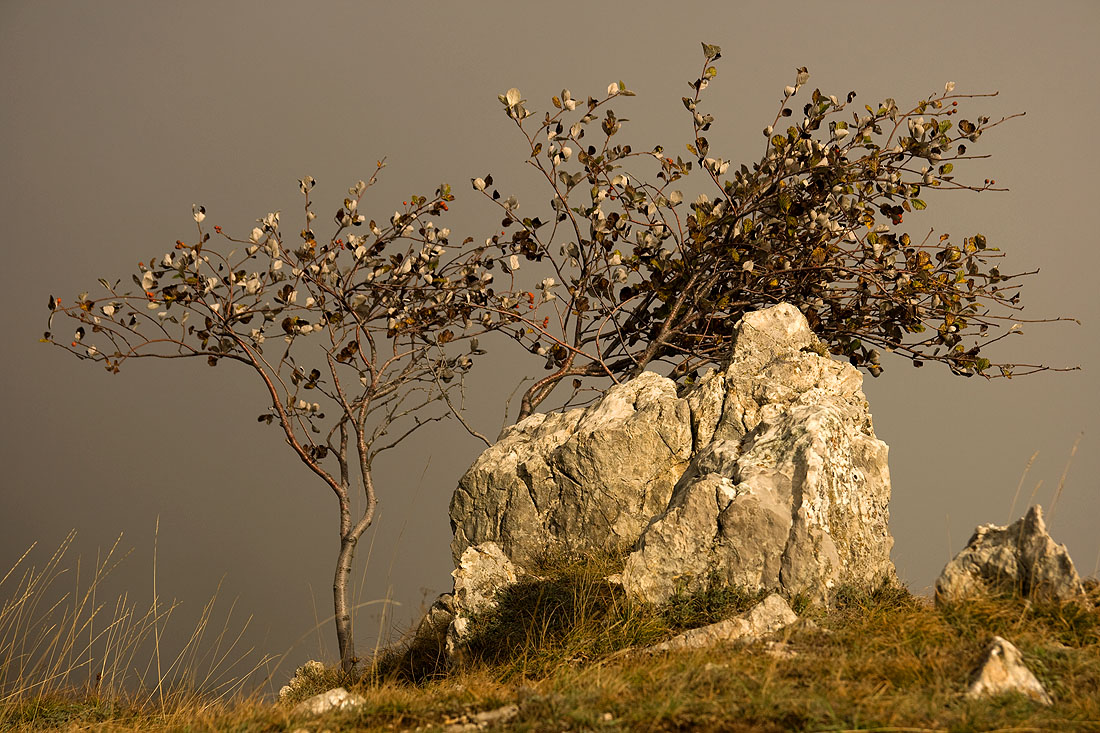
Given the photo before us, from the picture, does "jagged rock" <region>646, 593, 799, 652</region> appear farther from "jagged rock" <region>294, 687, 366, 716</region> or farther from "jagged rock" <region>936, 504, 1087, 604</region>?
"jagged rock" <region>294, 687, 366, 716</region>

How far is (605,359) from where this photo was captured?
29.1ft

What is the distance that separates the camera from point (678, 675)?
15.3ft

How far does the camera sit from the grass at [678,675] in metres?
4.07

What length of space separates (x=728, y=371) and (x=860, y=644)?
2.66 m

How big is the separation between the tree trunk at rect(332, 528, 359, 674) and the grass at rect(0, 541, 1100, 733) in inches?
31.5

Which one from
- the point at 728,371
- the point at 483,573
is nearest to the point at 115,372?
the point at 483,573

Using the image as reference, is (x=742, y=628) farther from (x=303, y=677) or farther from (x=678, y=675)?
(x=303, y=677)

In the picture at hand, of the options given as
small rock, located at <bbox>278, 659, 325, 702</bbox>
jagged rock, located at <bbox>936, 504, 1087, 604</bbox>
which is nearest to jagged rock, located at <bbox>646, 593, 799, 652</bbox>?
jagged rock, located at <bbox>936, 504, 1087, 604</bbox>

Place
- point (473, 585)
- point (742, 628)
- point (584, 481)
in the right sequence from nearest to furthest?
point (742, 628)
point (473, 585)
point (584, 481)

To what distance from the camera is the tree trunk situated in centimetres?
784

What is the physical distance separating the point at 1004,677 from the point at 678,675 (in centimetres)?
152

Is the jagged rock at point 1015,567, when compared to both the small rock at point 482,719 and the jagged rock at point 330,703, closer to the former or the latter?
the small rock at point 482,719

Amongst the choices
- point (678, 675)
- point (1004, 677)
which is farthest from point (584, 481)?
point (1004, 677)

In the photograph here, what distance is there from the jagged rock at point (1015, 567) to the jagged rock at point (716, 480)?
591 mm
